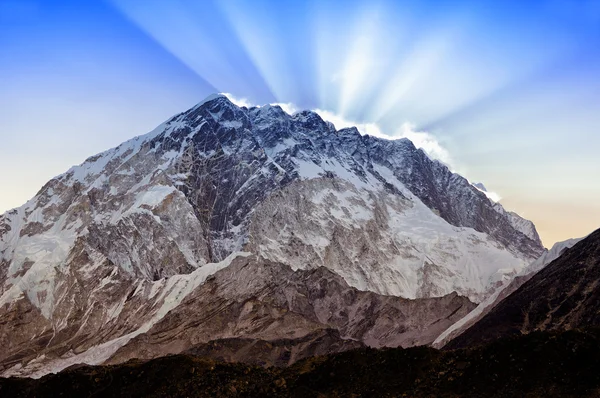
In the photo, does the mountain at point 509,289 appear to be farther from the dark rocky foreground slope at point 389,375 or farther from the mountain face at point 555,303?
the dark rocky foreground slope at point 389,375

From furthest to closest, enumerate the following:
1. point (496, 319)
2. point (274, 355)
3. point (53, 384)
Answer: point (274, 355), point (496, 319), point (53, 384)

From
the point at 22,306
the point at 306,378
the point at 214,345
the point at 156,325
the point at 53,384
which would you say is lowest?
the point at 306,378

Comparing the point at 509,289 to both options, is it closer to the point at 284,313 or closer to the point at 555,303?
the point at 284,313

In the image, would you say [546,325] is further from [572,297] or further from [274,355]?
[274,355]

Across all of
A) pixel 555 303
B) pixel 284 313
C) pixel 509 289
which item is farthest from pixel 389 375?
pixel 284 313

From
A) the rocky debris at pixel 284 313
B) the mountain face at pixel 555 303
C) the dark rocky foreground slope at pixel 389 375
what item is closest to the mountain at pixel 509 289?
the rocky debris at pixel 284 313

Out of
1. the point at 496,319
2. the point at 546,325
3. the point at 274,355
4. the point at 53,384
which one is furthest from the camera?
the point at 274,355

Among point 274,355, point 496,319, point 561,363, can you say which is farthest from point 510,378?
point 274,355

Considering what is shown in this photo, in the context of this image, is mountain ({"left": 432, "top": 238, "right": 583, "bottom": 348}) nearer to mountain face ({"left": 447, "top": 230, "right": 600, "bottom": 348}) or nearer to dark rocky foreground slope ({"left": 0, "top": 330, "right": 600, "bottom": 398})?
mountain face ({"left": 447, "top": 230, "right": 600, "bottom": 348})
